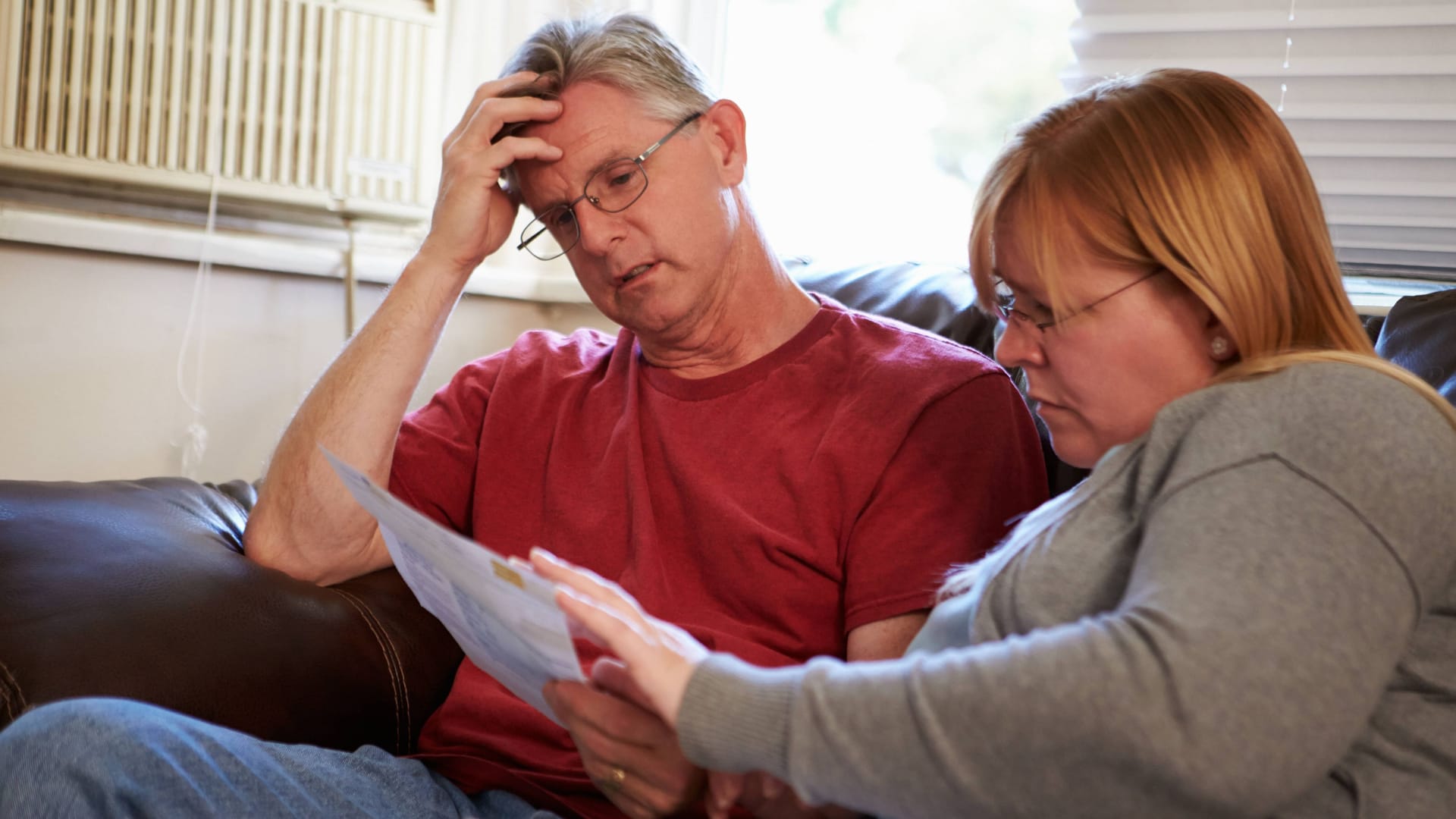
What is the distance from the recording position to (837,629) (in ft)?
4.11

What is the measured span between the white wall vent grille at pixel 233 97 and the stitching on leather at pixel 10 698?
0.97 meters

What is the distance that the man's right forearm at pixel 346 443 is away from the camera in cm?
138

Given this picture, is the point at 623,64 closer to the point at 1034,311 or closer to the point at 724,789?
the point at 1034,311

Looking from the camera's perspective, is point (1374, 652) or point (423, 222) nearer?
point (1374, 652)

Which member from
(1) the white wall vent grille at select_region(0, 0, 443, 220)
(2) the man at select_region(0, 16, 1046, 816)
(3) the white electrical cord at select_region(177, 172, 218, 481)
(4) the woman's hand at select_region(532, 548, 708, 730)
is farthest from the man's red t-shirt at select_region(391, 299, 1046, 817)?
(1) the white wall vent grille at select_region(0, 0, 443, 220)

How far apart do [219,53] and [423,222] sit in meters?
0.44

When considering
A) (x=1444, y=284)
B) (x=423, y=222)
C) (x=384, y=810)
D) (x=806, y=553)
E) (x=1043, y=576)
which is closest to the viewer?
(x=1043, y=576)

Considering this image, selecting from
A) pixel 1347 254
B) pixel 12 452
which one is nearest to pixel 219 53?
pixel 12 452

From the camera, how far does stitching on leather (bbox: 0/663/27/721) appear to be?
1.06 meters

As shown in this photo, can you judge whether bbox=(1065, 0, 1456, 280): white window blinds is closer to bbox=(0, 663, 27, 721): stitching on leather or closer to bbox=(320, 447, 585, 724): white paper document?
bbox=(320, 447, 585, 724): white paper document

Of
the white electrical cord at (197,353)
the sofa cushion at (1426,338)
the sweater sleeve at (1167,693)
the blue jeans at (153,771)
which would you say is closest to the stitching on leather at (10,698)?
the blue jeans at (153,771)

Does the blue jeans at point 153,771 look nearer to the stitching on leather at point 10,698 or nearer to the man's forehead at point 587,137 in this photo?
the stitching on leather at point 10,698

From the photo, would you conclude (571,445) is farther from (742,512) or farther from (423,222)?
(423,222)

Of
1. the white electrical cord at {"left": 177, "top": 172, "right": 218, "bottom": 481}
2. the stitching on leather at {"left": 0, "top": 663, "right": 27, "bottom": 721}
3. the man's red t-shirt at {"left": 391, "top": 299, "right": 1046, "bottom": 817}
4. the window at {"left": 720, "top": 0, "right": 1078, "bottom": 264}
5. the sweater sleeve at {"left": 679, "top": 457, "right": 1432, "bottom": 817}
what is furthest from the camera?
the window at {"left": 720, "top": 0, "right": 1078, "bottom": 264}
